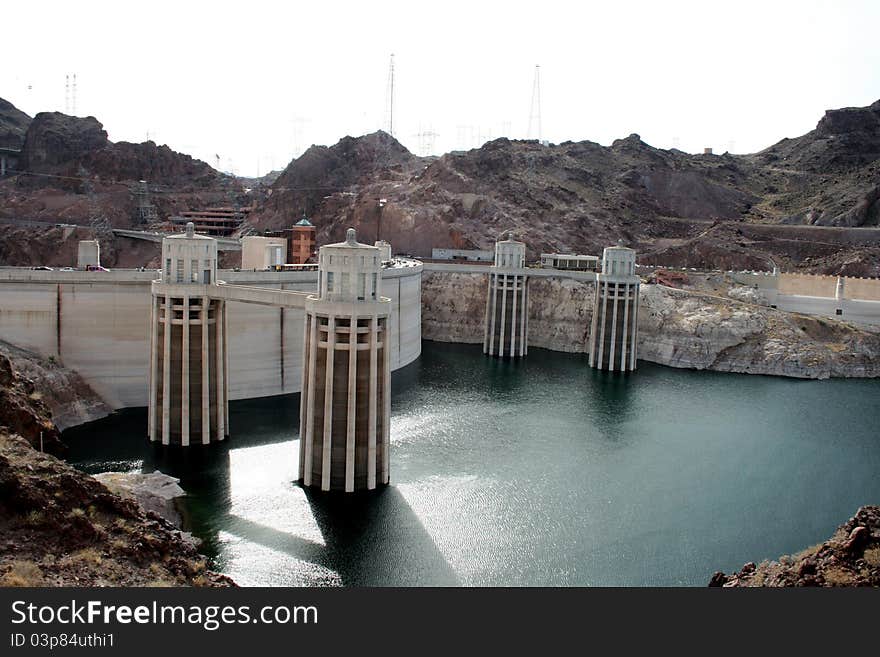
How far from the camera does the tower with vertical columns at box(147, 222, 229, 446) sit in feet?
155

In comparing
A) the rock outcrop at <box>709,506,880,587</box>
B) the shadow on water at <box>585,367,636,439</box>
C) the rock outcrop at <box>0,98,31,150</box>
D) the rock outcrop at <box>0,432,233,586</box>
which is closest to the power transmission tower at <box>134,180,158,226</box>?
the rock outcrop at <box>0,98,31,150</box>

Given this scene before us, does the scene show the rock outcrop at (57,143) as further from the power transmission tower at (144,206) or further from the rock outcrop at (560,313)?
the rock outcrop at (560,313)

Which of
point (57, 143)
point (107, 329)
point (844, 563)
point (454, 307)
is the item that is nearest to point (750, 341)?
point (454, 307)

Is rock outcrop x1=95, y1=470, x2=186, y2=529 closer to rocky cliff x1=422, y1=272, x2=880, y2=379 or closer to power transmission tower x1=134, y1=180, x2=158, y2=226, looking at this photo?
rocky cliff x1=422, y1=272, x2=880, y2=379

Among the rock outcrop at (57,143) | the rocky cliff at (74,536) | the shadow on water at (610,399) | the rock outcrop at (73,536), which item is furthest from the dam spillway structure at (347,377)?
the rock outcrop at (57,143)

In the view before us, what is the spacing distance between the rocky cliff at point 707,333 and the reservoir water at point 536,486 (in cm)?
952

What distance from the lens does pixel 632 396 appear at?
67.4 metres

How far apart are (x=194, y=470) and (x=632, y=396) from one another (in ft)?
121

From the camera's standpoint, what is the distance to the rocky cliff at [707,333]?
77.6 m

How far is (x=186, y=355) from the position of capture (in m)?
47.4

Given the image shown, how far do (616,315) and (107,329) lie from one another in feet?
150

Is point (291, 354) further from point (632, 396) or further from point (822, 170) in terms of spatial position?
point (822, 170)

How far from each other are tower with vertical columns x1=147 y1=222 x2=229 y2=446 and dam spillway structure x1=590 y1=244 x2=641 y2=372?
135 feet

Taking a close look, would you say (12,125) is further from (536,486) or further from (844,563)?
(844,563)
